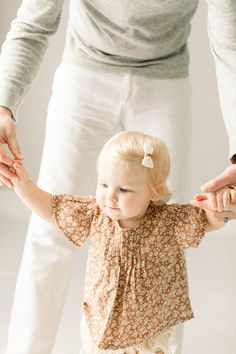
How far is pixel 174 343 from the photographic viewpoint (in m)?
1.68

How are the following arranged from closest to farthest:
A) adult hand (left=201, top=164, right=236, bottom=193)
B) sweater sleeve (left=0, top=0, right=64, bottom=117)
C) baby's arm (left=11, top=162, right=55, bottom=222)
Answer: adult hand (left=201, top=164, right=236, bottom=193) → baby's arm (left=11, top=162, right=55, bottom=222) → sweater sleeve (left=0, top=0, right=64, bottom=117)

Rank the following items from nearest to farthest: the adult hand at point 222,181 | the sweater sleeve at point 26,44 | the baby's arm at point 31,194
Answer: the adult hand at point 222,181
the baby's arm at point 31,194
the sweater sleeve at point 26,44

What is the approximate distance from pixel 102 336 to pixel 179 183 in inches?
15.8

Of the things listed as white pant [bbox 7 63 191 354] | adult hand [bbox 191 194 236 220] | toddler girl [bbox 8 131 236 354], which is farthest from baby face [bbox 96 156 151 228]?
white pant [bbox 7 63 191 354]

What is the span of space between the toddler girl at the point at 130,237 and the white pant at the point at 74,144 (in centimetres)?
15

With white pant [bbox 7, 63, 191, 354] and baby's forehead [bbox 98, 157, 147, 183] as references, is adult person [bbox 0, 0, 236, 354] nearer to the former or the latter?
white pant [bbox 7, 63, 191, 354]

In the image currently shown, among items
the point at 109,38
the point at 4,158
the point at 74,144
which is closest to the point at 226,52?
the point at 109,38

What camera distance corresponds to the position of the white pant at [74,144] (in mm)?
1640

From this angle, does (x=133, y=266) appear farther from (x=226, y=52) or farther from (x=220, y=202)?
(x=226, y=52)

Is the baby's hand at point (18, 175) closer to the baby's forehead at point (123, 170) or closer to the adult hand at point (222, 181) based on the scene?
the baby's forehead at point (123, 170)

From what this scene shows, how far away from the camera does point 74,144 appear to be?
1.65m

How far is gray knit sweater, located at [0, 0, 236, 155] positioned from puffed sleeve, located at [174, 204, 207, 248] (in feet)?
1.00

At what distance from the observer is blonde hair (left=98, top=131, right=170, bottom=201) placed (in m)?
1.43

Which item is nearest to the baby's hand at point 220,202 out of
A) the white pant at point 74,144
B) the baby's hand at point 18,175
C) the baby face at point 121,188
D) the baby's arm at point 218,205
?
the baby's arm at point 218,205
